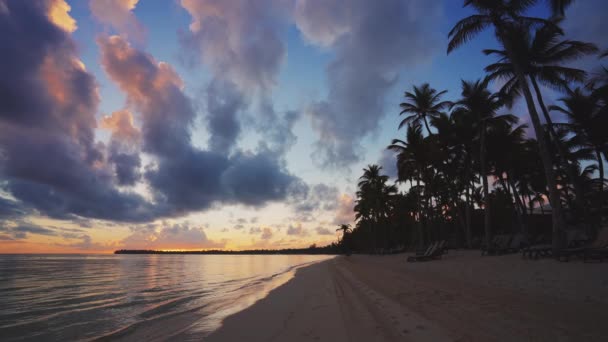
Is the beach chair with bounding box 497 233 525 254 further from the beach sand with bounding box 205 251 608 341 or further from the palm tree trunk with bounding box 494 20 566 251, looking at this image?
the beach sand with bounding box 205 251 608 341

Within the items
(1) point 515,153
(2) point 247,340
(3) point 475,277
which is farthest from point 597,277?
(1) point 515,153

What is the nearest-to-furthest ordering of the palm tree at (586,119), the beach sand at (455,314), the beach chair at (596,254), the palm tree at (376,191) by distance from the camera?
the beach sand at (455,314) → the beach chair at (596,254) → the palm tree at (586,119) → the palm tree at (376,191)

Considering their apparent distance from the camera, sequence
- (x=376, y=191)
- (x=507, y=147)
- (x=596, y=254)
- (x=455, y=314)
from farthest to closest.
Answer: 1. (x=376, y=191)
2. (x=507, y=147)
3. (x=596, y=254)
4. (x=455, y=314)

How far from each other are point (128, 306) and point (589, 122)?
32.5 meters

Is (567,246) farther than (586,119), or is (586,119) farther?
(586,119)

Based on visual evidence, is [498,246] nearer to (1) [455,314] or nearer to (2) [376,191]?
(1) [455,314]

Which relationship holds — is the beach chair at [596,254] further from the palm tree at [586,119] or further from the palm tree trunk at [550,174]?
the palm tree at [586,119]

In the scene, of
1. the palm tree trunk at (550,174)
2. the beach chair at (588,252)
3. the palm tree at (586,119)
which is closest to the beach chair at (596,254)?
the beach chair at (588,252)

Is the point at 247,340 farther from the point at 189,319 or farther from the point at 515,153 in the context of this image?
the point at 515,153

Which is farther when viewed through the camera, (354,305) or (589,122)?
(589,122)

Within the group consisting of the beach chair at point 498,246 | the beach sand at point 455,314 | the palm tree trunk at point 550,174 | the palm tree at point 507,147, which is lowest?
the beach sand at point 455,314

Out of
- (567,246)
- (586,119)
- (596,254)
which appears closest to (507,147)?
(586,119)

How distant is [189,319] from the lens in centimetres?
714

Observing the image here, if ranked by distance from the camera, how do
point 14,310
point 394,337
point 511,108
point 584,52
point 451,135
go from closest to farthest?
point 394,337
point 14,310
point 584,52
point 511,108
point 451,135
